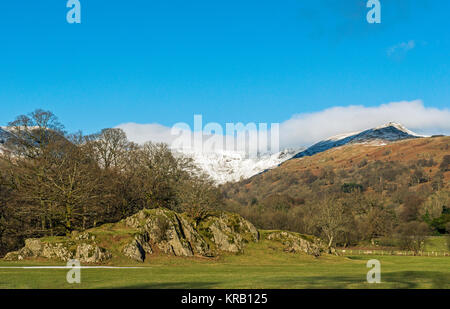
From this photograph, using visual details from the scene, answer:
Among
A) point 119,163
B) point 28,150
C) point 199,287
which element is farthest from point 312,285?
point 119,163

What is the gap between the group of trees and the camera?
178 feet

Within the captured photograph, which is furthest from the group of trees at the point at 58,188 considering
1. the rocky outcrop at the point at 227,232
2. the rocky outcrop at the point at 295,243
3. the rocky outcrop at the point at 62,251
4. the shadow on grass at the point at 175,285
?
the shadow on grass at the point at 175,285

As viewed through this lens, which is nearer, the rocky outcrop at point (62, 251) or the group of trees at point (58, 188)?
the rocky outcrop at point (62, 251)

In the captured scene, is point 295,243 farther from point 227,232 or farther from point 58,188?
point 58,188

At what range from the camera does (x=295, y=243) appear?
64.5 meters

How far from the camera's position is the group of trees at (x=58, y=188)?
54.2 metres

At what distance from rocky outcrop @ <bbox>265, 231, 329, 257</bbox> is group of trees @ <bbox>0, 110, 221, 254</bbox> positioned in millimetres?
11980

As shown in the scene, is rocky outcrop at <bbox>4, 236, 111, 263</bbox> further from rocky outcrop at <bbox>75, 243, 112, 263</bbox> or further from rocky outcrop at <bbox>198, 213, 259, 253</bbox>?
rocky outcrop at <bbox>198, 213, 259, 253</bbox>

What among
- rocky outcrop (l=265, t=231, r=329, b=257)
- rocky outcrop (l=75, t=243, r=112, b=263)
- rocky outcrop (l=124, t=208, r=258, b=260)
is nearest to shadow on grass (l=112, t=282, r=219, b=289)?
rocky outcrop (l=75, t=243, r=112, b=263)

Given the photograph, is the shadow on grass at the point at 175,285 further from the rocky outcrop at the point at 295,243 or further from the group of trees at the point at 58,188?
the rocky outcrop at the point at 295,243

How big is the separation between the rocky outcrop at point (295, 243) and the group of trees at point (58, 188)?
12.0 metres

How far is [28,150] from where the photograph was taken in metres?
57.6
